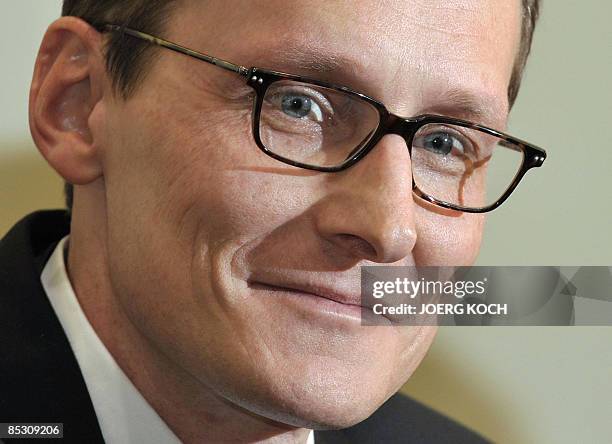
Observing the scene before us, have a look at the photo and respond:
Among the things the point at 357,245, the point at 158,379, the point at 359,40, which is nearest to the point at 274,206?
the point at 357,245

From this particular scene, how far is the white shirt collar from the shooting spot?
1.30 meters

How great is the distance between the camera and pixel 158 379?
1.31 metres

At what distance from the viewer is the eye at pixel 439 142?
1239 millimetres

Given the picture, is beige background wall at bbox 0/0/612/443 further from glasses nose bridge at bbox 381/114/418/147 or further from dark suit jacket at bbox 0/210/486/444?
glasses nose bridge at bbox 381/114/418/147

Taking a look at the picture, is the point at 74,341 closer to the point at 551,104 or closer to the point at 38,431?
the point at 38,431

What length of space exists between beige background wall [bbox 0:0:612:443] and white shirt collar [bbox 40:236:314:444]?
23.0 inches

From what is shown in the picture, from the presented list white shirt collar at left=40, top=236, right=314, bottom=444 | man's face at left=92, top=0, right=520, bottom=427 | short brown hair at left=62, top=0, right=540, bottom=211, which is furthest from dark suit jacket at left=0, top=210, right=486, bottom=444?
short brown hair at left=62, top=0, right=540, bottom=211

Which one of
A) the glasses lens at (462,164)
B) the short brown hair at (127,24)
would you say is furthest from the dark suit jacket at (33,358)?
the glasses lens at (462,164)

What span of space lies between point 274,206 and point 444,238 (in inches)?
10.1

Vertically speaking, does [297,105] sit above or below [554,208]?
below

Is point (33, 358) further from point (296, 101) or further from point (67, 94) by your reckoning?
point (296, 101)

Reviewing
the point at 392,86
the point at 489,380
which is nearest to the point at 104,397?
the point at 392,86

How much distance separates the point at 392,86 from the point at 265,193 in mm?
197

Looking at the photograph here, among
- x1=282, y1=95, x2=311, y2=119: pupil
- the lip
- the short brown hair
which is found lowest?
the lip
